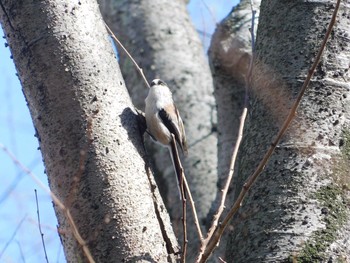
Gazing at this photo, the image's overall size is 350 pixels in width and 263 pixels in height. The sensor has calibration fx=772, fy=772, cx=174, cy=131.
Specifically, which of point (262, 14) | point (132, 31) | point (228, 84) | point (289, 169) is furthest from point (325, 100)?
point (132, 31)

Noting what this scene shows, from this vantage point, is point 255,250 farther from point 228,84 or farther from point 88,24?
point 228,84

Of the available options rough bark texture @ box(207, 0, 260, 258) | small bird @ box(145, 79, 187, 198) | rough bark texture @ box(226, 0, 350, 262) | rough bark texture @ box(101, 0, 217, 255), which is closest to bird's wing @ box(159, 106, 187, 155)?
small bird @ box(145, 79, 187, 198)

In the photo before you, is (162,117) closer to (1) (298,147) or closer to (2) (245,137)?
(2) (245,137)

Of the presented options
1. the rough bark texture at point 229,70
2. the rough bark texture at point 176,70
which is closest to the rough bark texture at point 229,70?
the rough bark texture at point 229,70

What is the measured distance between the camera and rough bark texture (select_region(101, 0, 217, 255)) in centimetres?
412

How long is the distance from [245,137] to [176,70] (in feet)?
8.08

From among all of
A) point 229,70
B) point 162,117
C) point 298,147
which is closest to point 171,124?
point 162,117

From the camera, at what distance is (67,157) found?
1.78 m

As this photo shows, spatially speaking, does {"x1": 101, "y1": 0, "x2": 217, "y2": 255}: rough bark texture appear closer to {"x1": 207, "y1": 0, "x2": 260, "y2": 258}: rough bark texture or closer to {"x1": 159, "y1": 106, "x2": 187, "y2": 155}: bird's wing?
{"x1": 207, "y1": 0, "x2": 260, "y2": 258}: rough bark texture

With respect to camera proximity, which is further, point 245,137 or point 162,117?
point 162,117

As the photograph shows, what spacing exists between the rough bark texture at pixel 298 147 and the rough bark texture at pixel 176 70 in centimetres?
194

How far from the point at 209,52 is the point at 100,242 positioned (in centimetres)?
203

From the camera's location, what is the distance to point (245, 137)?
205 centimetres

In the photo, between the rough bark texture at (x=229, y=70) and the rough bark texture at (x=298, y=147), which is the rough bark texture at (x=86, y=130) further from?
the rough bark texture at (x=229, y=70)
